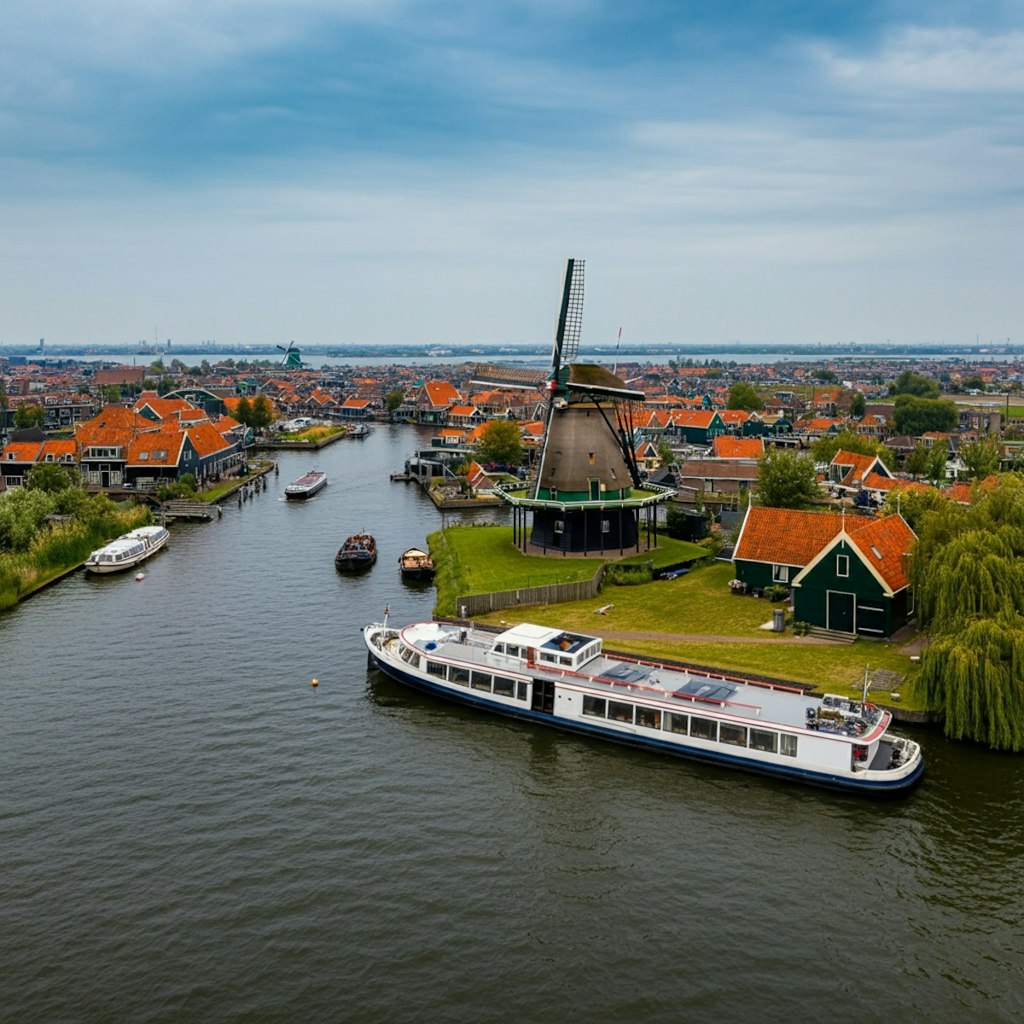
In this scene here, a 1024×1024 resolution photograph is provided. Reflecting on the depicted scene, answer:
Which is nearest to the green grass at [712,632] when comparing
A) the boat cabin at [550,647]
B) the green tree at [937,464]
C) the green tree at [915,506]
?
the boat cabin at [550,647]

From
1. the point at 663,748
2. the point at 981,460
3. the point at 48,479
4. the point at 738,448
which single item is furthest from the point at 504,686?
the point at 738,448

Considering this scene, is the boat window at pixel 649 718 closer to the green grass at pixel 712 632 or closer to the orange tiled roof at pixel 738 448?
the green grass at pixel 712 632

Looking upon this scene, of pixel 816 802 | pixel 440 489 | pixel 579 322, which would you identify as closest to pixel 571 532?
pixel 579 322

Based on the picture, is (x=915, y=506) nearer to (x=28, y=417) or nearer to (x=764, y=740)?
(x=764, y=740)

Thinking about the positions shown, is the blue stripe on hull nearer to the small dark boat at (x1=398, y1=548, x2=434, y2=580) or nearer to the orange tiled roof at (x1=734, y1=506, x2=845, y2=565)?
the small dark boat at (x1=398, y1=548, x2=434, y2=580)

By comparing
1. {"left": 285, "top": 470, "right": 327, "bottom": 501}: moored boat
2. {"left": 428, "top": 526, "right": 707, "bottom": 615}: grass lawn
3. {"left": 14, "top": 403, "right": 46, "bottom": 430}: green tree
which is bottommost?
{"left": 428, "top": 526, "right": 707, "bottom": 615}: grass lawn

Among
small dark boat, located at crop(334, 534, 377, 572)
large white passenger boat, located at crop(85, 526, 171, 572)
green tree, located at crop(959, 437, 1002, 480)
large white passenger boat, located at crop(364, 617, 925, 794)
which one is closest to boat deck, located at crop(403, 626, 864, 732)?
large white passenger boat, located at crop(364, 617, 925, 794)
